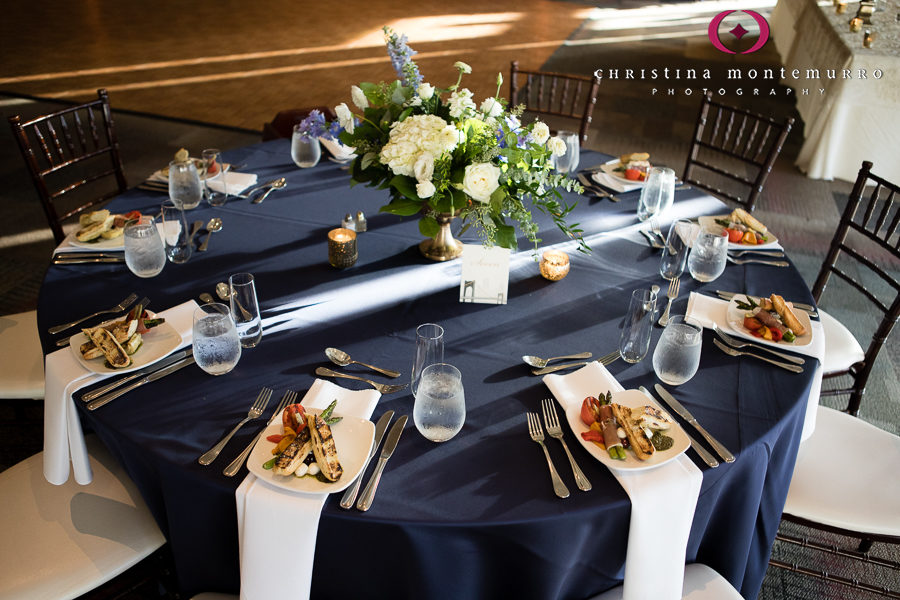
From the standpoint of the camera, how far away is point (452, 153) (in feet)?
5.76

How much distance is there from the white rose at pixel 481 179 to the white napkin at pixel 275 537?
0.81 m

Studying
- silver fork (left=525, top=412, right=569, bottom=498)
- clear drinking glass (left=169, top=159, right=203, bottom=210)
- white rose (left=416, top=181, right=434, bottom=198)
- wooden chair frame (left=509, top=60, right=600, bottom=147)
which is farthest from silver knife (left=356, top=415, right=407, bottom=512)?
wooden chair frame (left=509, top=60, right=600, bottom=147)

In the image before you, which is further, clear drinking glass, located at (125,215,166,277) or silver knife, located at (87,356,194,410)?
clear drinking glass, located at (125,215,166,277)

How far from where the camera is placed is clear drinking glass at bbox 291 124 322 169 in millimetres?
2582

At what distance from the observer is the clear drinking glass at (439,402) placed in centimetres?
137

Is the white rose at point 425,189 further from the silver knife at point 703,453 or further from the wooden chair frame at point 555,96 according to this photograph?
the wooden chair frame at point 555,96

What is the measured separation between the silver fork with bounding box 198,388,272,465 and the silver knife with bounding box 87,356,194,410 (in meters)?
0.24

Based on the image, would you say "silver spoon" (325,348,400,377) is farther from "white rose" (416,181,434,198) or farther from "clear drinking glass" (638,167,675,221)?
"clear drinking glass" (638,167,675,221)

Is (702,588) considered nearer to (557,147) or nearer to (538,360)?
(538,360)

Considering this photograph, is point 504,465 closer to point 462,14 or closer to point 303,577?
point 303,577

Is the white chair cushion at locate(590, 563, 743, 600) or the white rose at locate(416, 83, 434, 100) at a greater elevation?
the white rose at locate(416, 83, 434, 100)

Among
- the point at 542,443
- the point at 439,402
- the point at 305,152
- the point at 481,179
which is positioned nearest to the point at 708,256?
the point at 481,179

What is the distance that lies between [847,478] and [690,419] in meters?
0.71

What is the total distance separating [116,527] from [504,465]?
3.27 ft
